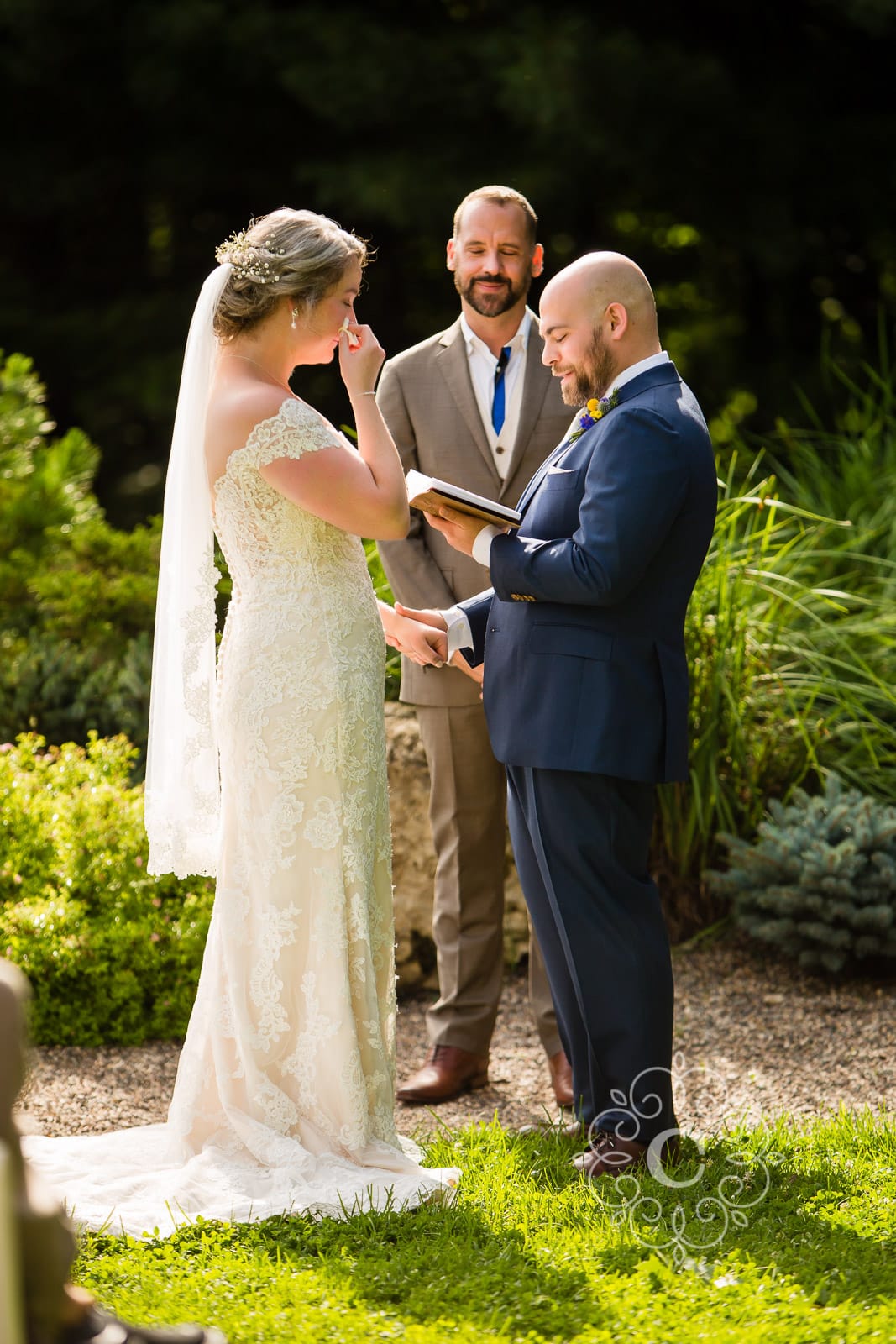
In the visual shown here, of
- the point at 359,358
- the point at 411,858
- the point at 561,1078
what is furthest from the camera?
the point at 411,858

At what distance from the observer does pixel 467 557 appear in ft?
14.3

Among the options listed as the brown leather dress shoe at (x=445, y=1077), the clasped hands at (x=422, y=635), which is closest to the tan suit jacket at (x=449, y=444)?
the clasped hands at (x=422, y=635)

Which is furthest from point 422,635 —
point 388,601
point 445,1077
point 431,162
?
point 431,162

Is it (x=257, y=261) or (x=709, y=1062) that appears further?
(x=709, y=1062)

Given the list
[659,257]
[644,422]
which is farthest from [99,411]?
[644,422]

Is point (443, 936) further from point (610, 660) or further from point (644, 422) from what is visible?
point (644, 422)

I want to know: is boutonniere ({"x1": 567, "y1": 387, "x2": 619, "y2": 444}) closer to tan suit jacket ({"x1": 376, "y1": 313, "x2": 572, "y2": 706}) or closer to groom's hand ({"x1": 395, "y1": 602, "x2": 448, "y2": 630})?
groom's hand ({"x1": 395, "y1": 602, "x2": 448, "y2": 630})

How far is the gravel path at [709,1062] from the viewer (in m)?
4.12

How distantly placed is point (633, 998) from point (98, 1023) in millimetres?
2002

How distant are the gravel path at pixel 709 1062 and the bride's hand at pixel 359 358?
1950 millimetres

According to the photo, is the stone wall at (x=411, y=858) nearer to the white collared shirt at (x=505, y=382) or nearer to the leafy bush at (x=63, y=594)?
the white collared shirt at (x=505, y=382)

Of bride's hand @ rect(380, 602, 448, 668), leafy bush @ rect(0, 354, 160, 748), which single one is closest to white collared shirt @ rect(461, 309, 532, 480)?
bride's hand @ rect(380, 602, 448, 668)

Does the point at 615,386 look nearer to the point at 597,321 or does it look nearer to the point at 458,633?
the point at 597,321

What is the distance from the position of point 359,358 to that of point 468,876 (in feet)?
5.63
